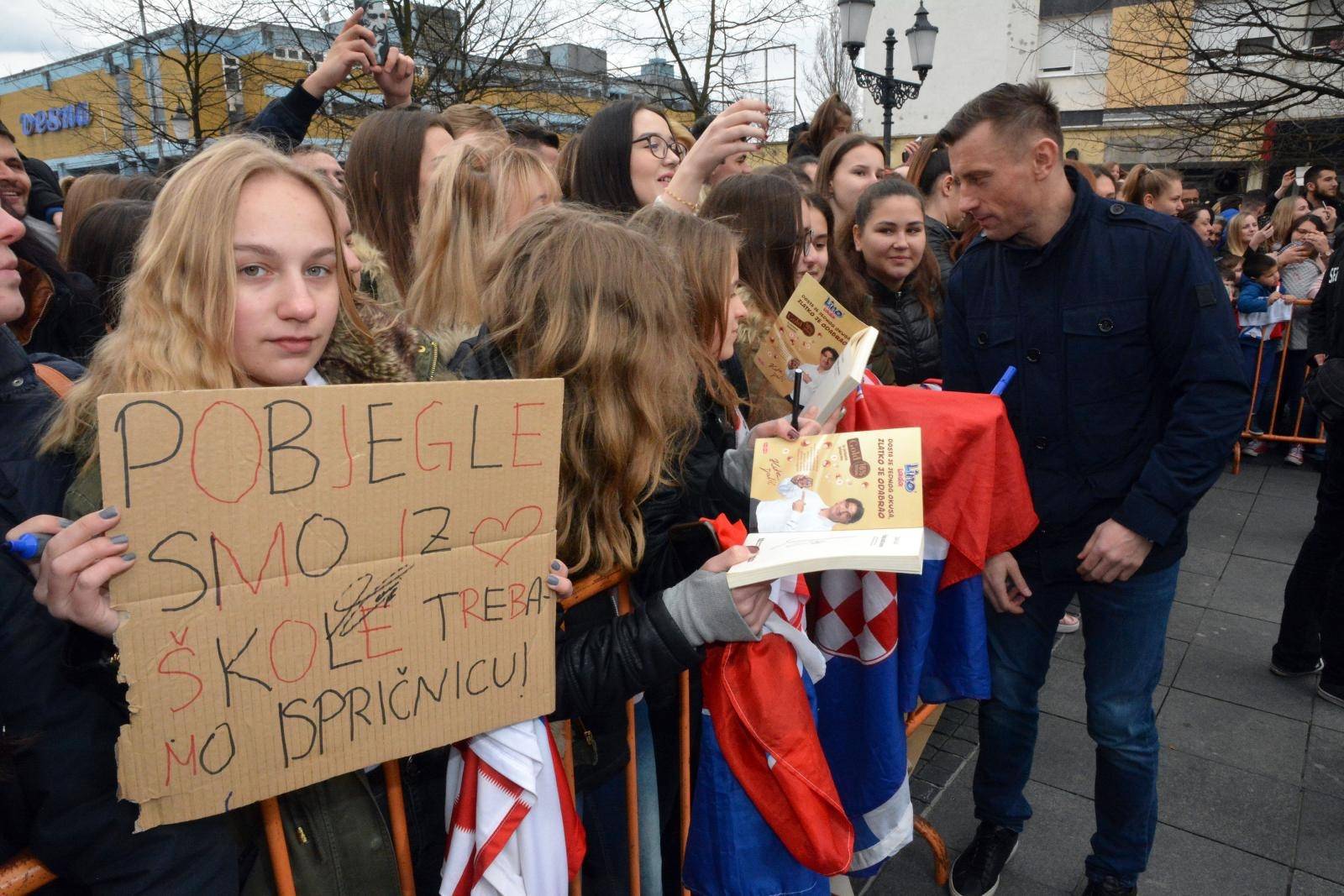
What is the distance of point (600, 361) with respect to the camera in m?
1.73

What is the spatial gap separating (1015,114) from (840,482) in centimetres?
140

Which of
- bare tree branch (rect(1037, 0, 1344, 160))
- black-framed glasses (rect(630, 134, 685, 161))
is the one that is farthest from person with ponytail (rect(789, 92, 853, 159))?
bare tree branch (rect(1037, 0, 1344, 160))

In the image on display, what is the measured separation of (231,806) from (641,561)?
878 mm

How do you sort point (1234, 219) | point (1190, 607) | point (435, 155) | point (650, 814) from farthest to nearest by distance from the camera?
point (1234, 219) < point (1190, 607) < point (435, 155) < point (650, 814)

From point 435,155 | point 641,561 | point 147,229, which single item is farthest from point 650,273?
point 435,155

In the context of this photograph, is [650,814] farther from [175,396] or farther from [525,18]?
[525,18]

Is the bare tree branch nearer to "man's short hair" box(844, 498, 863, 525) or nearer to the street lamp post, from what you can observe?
the street lamp post

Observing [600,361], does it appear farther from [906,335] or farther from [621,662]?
[906,335]

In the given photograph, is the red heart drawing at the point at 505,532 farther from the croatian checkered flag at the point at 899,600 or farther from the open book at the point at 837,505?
the croatian checkered flag at the point at 899,600

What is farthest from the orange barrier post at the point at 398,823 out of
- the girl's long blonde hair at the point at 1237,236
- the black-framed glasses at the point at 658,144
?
the girl's long blonde hair at the point at 1237,236

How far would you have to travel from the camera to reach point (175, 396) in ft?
3.69

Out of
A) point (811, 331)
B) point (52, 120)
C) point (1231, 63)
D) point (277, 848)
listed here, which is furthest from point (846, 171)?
point (52, 120)

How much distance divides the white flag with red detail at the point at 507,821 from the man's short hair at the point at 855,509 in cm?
71

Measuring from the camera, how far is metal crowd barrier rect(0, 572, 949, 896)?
4.14ft
